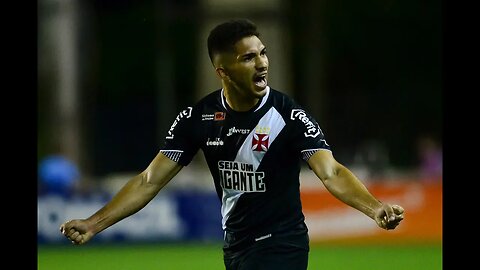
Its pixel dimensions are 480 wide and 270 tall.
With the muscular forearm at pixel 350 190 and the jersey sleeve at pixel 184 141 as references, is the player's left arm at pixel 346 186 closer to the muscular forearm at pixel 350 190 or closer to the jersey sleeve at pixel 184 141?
the muscular forearm at pixel 350 190

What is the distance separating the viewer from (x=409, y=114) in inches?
1028

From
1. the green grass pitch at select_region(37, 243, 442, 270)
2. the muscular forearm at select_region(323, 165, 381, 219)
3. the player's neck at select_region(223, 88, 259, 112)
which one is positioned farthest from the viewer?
the green grass pitch at select_region(37, 243, 442, 270)

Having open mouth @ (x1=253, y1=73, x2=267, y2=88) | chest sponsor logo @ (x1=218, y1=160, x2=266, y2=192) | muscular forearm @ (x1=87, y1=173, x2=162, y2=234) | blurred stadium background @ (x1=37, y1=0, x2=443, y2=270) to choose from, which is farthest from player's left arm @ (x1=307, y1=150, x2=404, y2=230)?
blurred stadium background @ (x1=37, y1=0, x2=443, y2=270)

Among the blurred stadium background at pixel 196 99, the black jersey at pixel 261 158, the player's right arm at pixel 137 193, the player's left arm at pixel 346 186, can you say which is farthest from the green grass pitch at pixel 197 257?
the player's left arm at pixel 346 186

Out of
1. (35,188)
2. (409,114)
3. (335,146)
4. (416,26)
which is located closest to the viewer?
(35,188)

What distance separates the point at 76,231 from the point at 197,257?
344 inches

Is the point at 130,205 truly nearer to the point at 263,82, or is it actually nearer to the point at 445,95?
the point at 263,82

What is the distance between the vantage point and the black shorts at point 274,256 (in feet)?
23.9

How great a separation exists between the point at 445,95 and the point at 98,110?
1741cm

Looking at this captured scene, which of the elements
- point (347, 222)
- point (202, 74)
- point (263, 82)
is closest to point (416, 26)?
point (202, 74)

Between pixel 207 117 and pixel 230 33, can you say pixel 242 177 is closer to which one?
pixel 207 117

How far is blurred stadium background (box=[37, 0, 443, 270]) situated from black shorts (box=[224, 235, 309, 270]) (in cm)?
724

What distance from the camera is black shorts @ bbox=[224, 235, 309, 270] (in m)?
7.29

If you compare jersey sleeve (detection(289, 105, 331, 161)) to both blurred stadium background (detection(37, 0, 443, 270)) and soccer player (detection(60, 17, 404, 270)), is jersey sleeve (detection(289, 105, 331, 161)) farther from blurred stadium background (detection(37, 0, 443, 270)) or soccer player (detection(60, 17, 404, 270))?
blurred stadium background (detection(37, 0, 443, 270))
